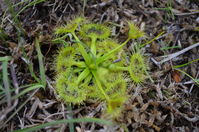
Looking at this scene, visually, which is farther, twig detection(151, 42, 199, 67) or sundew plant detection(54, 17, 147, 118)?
twig detection(151, 42, 199, 67)

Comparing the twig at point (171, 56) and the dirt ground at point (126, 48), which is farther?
the twig at point (171, 56)

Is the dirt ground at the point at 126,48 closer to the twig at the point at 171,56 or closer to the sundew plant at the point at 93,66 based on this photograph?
the twig at the point at 171,56

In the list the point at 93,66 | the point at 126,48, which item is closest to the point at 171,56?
the point at 126,48

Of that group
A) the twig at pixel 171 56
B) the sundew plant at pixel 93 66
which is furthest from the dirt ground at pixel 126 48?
the sundew plant at pixel 93 66

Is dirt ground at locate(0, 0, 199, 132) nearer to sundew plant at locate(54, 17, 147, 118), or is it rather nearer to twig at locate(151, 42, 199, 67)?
twig at locate(151, 42, 199, 67)

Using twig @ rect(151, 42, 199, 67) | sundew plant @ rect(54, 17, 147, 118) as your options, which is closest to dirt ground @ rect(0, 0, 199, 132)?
twig @ rect(151, 42, 199, 67)
